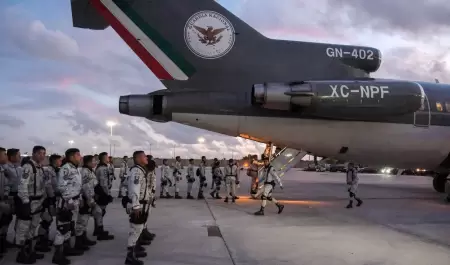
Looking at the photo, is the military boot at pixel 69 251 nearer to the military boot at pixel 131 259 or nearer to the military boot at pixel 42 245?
the military boot at pixel 42 245

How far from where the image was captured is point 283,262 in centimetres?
660

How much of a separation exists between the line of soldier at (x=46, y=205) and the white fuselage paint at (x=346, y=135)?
433 cm

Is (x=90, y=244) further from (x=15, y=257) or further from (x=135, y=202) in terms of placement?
(x=135, y=202)

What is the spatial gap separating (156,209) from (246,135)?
12.0ft

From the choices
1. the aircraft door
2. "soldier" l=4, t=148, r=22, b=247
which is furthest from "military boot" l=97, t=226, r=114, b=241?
the aircraft door

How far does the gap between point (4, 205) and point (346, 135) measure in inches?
364

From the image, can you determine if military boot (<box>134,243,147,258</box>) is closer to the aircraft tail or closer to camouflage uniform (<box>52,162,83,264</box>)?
camouflage uniform (<box>52,162,83,264</box>)

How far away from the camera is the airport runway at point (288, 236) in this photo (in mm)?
6871

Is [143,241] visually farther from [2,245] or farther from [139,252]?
[2,245]

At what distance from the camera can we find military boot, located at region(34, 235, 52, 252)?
7.46 metres

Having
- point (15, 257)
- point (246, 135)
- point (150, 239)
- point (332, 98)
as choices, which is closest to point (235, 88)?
point (246, 135)

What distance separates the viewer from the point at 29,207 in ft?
21.8

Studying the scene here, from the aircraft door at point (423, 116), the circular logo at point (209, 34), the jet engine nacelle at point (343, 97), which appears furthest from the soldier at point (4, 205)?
the aircraft door at point (423, 116)

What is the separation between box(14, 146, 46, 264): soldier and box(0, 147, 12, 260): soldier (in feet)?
1.60
